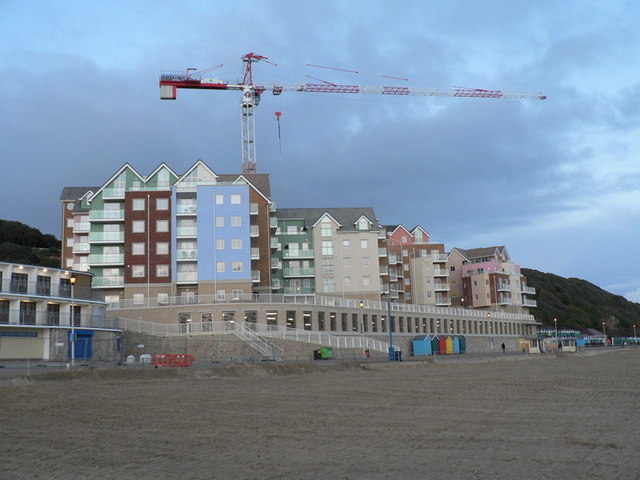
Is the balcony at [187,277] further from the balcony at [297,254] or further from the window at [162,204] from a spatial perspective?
the balcony at [297,254]

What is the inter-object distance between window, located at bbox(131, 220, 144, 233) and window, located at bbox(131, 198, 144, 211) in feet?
4.85

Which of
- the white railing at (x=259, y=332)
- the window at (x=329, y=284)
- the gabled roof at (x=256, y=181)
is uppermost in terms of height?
the gabled roof at (x=256, y=181)

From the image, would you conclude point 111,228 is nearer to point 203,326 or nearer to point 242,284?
point 242,284

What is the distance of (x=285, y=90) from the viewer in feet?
350

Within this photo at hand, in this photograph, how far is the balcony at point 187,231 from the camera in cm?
7044

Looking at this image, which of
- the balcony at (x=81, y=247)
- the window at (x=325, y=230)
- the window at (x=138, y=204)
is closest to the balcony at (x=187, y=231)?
the window at (x=138, y=204)

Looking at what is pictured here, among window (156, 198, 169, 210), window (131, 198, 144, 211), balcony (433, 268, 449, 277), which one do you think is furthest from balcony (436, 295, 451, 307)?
window (131, 198, 144, 211)

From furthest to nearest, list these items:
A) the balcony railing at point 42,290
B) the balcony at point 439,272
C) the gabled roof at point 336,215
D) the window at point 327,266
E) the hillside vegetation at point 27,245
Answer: the hillside vegetation at point 27,245
the balcony at point 439,272
the gabled roof at point 336,215
the window at point 327,266
the balcony railing at point 42,290

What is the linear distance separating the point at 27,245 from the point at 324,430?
123 metres

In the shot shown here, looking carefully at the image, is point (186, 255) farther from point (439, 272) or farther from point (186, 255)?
point (439, 272)

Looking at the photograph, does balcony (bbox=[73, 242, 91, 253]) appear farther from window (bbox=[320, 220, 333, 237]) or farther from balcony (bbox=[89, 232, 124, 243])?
window (bbox=[320, 220, 333, 237])

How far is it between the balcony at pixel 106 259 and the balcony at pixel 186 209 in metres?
8.31

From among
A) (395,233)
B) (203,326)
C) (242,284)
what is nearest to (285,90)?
(395,233)

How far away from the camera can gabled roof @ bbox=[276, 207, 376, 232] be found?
86.1 meters
